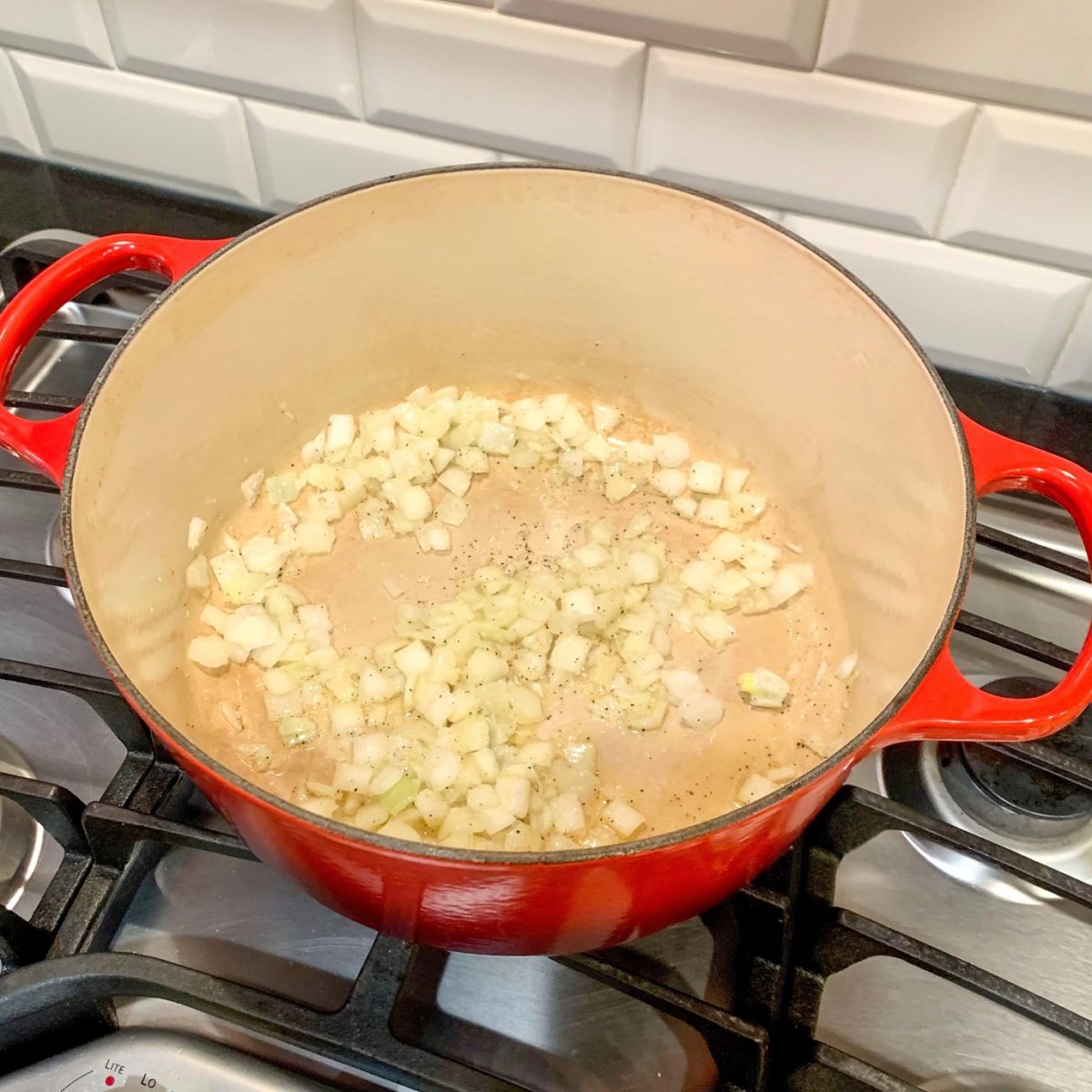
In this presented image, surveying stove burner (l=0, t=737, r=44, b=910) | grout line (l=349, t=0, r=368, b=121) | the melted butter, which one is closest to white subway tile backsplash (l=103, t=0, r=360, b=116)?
grout line (l=349, t=0, r=368, b=121)

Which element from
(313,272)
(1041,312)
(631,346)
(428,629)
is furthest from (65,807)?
(1041,312)

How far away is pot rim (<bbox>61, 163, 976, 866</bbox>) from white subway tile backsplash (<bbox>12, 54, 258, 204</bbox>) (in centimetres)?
25

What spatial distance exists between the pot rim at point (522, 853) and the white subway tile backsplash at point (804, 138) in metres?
0.08

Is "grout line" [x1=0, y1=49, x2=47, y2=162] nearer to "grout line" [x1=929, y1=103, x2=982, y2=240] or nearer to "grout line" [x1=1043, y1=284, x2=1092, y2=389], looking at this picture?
"grout line" [x1=929, y1=103, x2=982, y2=240]

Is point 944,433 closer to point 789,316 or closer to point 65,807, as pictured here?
point 789,316

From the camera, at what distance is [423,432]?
3.10 ft

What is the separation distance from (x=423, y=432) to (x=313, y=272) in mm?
186

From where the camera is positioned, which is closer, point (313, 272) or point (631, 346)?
point (313, 272)

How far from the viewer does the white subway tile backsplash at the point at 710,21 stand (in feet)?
2.35

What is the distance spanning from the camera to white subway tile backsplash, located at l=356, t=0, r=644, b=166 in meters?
0.79

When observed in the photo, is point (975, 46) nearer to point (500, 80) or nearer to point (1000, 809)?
point (500, 80)

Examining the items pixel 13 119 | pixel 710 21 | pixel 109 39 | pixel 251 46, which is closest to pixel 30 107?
pixel 13 119

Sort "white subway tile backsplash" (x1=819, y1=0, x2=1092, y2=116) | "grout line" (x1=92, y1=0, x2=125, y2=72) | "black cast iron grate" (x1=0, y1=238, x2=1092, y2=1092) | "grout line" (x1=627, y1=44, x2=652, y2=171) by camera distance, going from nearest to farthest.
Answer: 1. "black cast iron grate" (x1=0, y1=238, x2=1092, y2=1092)
2. "white subway tile backsplash" (x1=819, y1=0, x2=1092, y2=116)
3. "grout line" (x1=627, y1=44, x2=652, y2=171)
4. "grout line" (x1=92, y1=0, x2=125, y2=72)

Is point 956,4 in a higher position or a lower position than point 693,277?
higher
